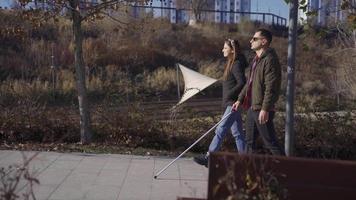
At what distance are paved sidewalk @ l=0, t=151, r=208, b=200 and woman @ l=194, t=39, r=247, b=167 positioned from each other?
0.50 m

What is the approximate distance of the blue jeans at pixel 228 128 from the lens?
8172mm

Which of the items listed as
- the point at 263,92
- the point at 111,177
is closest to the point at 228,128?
the point at 263,92

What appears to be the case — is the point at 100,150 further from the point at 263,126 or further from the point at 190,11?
the point at 190,11

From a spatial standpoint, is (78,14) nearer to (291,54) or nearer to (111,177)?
(111,177)

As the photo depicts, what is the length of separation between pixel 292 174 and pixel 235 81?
3.48m

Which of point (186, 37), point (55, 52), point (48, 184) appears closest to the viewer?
point (48, 184)

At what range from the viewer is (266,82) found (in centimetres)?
733

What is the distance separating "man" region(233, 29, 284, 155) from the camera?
7265 mm

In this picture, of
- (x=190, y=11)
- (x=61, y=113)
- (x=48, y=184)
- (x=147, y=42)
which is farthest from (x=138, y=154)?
(x=190, y=11)

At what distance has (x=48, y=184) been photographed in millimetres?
7090

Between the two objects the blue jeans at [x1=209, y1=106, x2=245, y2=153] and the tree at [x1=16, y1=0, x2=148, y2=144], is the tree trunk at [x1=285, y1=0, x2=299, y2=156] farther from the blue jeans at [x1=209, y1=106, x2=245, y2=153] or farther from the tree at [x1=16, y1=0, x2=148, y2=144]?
the tree at [x1=16, y1=0, x2=148, y2=144]

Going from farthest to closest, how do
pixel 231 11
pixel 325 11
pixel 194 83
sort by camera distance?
pixel 231 11 < pixel 325 11 < pixel 194 83

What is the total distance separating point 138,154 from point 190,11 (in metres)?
40.3

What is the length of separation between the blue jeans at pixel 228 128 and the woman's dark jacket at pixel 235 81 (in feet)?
0.44
